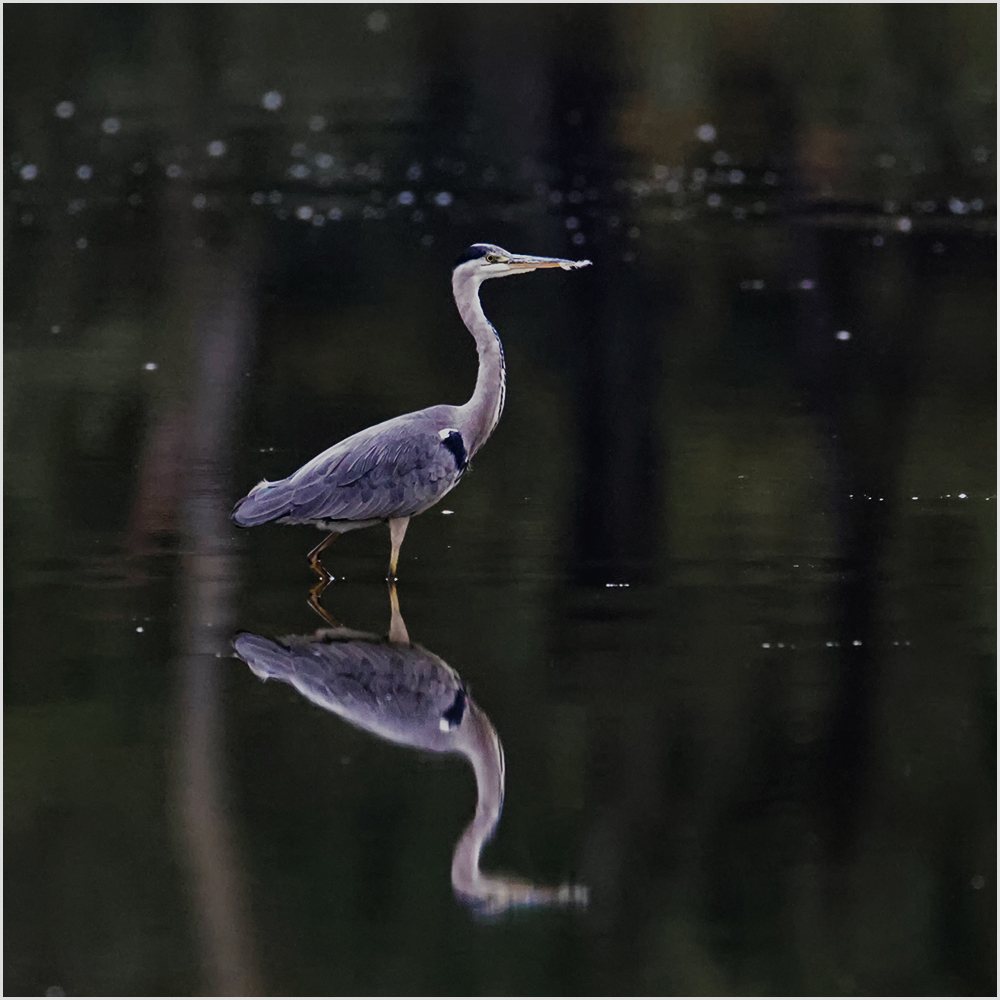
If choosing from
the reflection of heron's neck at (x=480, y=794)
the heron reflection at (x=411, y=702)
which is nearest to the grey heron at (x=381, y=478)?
the heron reflection at (x=411, y=702)

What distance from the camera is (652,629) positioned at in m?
7.16

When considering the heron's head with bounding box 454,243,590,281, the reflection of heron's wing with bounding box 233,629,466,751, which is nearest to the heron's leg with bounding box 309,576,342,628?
the reflection of heron's wing with bounding box 233,629,466,751

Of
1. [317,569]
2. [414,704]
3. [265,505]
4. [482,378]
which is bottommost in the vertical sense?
[414,704]

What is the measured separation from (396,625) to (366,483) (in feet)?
2.33

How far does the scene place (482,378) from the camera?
8039mm

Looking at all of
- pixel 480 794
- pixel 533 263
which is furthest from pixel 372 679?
pixel 533 263

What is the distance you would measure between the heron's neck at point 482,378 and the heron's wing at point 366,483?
25 centimetres

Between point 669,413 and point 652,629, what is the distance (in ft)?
13.6

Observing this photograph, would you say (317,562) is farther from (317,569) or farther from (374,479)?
(374,479)

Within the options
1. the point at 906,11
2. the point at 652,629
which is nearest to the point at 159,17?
the point at 906,11

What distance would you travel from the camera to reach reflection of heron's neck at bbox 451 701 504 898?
17.5ft

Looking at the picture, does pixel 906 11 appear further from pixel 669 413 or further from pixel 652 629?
pixel 652 629

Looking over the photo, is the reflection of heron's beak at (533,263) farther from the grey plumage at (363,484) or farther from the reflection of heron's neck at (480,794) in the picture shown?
the reflection of heron's neck at (480,794)

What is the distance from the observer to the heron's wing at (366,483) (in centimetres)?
760
